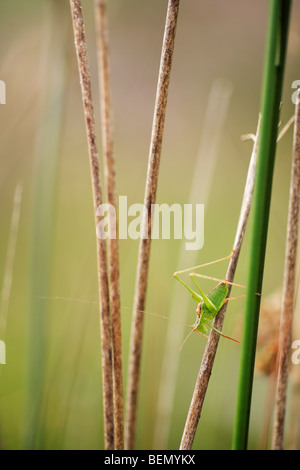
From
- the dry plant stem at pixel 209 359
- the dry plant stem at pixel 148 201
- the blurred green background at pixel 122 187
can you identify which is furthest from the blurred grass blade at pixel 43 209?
the dry plant stem at pixel 209 359

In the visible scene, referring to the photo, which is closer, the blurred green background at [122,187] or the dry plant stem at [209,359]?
the dry plant stem at [209,359]

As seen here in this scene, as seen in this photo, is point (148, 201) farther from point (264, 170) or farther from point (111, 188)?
point (264, 170)

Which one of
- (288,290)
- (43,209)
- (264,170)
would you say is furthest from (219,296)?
(43,209)

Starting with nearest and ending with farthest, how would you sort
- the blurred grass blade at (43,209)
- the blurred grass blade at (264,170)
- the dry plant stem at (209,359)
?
the blurred grass blade at (264,170) < the dry plant stem at (209,359) < the blurred grass blade at (43,209)

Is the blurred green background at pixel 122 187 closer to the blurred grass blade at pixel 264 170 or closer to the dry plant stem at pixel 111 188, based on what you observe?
the dry plant stem at pixel 111 188

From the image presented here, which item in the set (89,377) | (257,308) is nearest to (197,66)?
(89,377)

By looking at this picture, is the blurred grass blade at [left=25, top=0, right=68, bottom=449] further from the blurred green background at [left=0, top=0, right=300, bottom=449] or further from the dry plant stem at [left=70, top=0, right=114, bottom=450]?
the dry plant stem at [left=70, top=0, right=114, bottom=450]
